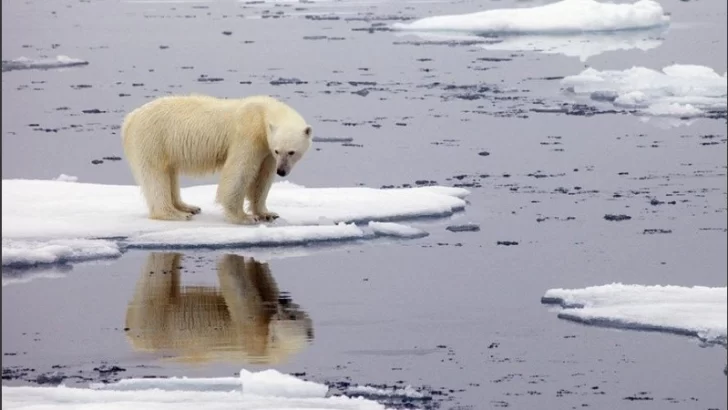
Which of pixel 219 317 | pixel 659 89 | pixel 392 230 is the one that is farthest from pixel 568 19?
pixel 219 317

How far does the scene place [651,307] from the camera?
18.7 ft

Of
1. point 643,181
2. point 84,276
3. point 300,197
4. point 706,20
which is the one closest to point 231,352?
point 84,276

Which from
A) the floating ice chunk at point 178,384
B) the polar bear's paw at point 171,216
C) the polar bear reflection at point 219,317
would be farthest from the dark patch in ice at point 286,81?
the floating ice chunk at point 178,384

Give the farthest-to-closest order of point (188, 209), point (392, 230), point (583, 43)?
1. point (583, 43)
2. point (188, 209)
3. point (392, 230)

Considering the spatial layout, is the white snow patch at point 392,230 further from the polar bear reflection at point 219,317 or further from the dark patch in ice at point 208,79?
the dark patch in ice at point 208,79

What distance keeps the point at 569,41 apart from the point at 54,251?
52.5 feet

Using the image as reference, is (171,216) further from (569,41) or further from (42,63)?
(569,41)

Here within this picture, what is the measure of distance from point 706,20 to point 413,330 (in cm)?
2153

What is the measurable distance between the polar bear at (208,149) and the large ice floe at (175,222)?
0.14 metres

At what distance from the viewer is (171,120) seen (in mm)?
7961

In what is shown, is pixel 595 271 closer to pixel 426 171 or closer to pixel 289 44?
pixel 426 171

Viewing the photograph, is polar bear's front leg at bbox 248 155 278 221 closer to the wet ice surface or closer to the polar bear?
the polar bear

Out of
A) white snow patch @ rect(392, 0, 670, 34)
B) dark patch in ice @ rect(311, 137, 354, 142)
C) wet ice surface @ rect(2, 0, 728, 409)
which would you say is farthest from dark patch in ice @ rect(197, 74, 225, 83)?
white snow patch @ rect(392, 0, 670, 34)

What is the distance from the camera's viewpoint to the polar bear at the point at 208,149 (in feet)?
25.3
